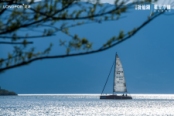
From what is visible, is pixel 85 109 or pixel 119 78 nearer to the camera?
pixel 85 109

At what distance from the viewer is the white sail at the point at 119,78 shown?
96.9 m

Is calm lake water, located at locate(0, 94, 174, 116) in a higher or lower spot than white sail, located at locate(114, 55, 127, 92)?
lower

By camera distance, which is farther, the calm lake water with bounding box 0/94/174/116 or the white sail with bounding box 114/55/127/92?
the white sail with bounding box 114/55/127/92

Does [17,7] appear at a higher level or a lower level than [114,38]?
higher

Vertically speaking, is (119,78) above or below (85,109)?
above

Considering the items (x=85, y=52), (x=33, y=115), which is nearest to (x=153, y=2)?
(x=85, y=52)

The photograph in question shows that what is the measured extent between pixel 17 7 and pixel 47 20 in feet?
1.83

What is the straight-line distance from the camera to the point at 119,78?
98.4m

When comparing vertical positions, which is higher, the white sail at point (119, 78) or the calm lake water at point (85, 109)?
the white sail at point (119, 78)

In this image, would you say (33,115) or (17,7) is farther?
(33,115)

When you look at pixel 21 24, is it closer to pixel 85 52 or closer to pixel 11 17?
pixel 11 17

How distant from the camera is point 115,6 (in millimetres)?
9547

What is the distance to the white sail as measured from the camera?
96875 mm

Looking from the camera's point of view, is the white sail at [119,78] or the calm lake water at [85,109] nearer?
the calm lake water at [85,109]
